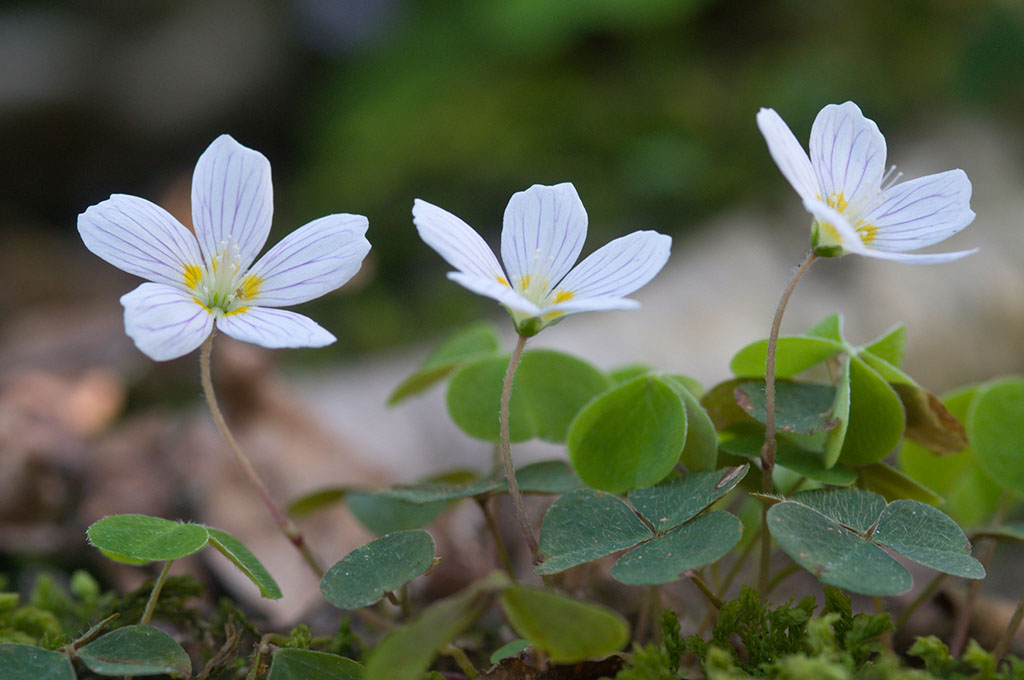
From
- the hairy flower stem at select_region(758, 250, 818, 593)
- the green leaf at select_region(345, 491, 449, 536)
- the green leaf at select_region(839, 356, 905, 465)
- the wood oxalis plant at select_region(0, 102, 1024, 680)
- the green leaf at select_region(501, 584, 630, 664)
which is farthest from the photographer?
the green leaf at select_region(345, 491, 449, 536)

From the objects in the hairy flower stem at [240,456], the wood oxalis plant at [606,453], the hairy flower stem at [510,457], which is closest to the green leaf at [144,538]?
the wood oxalis plant at [606,453]

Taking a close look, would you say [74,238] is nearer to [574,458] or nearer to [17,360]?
[17,360]

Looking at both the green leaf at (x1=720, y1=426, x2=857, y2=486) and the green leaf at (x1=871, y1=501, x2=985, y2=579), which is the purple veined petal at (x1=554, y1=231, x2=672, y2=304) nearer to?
the green leaf at (x1=720, y1=426, x2=857, y2=486)

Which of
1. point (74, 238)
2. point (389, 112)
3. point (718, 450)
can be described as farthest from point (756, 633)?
point (74, 238)

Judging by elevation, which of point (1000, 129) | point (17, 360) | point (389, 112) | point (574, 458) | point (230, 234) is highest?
point (1000, 129)

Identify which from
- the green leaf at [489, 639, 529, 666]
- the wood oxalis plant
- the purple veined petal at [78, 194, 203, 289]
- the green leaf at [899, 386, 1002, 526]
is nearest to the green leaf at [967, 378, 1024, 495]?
the wood oxalis plant

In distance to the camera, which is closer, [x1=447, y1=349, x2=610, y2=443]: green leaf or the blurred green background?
[x1=447, y1=349, x2=610, y2=443]: green leaf
